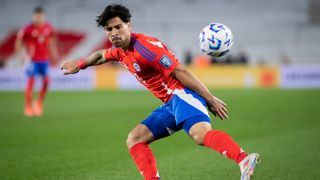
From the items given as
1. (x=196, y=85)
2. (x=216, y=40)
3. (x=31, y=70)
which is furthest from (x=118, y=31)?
(x=31, y=70)

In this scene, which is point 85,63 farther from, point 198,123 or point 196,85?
point 198,123

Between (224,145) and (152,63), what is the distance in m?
1.02

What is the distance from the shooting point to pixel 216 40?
5742 mm

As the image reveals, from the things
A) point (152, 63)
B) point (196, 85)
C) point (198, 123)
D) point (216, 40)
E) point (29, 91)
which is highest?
point (216, 40)

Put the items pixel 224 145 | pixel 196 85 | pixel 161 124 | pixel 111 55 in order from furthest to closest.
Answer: pixel 111 55
pixel 161 124
pixel 196 85
pixel 224 145

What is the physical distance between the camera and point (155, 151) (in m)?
9.24

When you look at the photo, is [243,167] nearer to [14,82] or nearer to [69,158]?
[69,158]

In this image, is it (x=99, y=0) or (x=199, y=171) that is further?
(x=99, y=0)

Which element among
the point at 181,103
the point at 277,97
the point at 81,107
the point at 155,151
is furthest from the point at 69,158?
the point at 277,97

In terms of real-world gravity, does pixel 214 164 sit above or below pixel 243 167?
below

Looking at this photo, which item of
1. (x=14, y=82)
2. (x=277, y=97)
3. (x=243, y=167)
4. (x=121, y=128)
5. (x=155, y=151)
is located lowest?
(x=14, y=82)

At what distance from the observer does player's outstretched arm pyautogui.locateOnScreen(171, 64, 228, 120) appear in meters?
5.37

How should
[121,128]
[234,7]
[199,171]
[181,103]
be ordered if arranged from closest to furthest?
1. [181,103]
2. [199,171]
3. [121,128]
4. [234,7]

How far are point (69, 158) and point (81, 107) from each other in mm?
8926
